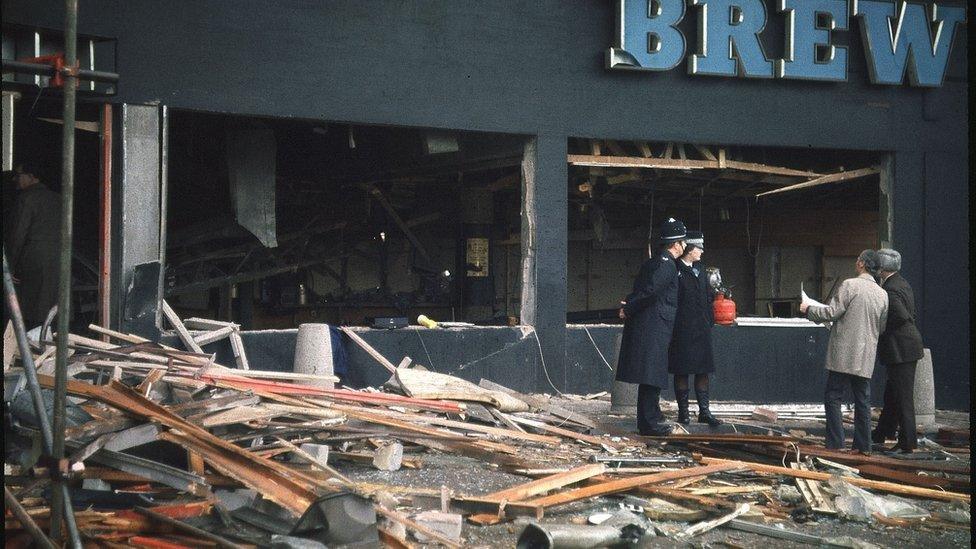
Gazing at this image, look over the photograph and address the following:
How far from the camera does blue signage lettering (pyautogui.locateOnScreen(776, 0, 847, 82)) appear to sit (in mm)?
14326

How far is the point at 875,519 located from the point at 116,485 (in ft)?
17.2

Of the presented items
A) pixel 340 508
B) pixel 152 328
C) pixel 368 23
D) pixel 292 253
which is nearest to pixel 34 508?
pixel 340 508

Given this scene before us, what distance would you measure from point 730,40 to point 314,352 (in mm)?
7068

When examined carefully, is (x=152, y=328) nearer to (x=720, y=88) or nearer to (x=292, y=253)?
(x=292, y=253)

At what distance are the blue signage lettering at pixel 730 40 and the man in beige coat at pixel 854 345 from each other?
16.1 feet

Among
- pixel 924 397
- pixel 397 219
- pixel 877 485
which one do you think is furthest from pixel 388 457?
pixel 397 219

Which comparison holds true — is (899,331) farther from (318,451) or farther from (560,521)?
(318,451)

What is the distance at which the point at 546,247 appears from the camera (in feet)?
44.7

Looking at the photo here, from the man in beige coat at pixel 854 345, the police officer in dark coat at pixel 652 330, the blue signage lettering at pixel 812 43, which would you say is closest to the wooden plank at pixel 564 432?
the police officer in dark coat at pixel 652 330

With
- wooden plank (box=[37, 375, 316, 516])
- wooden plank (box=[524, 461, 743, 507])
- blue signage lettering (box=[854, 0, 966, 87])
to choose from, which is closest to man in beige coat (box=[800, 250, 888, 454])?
wooden plank (box=[524, 461, 743, 507])

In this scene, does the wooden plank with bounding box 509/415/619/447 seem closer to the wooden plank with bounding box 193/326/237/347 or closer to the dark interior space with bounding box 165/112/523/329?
the wooden plank with bounding box 193/326/237/347

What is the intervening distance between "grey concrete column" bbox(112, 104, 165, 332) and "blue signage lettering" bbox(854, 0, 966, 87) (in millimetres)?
9725

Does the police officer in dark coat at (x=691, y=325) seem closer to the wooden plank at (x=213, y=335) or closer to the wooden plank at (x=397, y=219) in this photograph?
the wooden plank at (x=213, y=335)

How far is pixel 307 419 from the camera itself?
28.1ft
